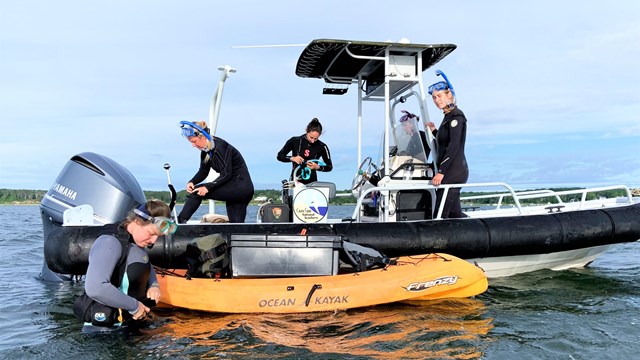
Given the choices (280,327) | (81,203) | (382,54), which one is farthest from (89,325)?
(382,54)

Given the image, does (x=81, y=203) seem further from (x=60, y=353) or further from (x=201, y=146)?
(x=60, y=353)

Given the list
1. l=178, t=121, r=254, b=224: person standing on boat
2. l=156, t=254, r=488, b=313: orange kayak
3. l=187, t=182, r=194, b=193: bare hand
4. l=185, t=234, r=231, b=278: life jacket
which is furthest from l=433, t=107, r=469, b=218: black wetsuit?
l=187, t=182, r=194, b=193: bare hand

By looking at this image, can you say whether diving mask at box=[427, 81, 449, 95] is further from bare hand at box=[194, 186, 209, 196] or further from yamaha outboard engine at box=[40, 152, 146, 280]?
yamaha outboard engine at box=[40, 152, 146, 280]

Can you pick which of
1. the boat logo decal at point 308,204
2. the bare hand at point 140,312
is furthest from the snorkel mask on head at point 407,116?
the bare hand at point 140,312

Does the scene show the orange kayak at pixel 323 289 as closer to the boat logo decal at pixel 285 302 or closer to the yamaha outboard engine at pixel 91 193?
the boat logo decal at pixel 285 302

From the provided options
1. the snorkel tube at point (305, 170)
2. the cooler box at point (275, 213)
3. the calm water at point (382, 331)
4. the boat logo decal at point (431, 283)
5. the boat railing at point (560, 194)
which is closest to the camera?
the calm water at point (382, 331)

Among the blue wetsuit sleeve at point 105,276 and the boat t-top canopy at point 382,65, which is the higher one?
the boat t-top canopy at point 382,65

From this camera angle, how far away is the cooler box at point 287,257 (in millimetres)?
4934

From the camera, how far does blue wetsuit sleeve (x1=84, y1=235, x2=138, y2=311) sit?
3572 millimetres

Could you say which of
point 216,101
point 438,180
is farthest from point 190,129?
point 438,180

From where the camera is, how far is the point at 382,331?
4203 millimetres

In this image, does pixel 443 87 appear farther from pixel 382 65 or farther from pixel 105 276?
pixel 105 276

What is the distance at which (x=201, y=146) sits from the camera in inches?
235

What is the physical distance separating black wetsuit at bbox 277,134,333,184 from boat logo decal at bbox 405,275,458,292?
2.53 meters
